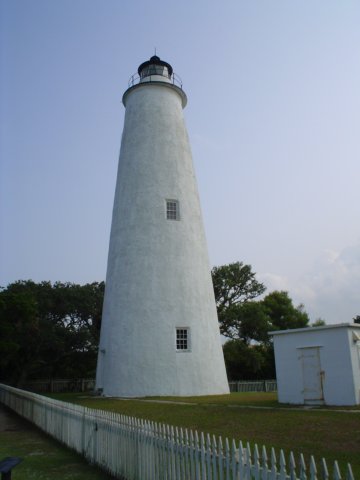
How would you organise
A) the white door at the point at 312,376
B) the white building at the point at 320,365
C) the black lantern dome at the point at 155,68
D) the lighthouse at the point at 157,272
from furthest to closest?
the black lantern dome at the point at 155,68, the lighthouse at the point at 157,272, the white door at the point at 312,376, the white building at the point at 320,365

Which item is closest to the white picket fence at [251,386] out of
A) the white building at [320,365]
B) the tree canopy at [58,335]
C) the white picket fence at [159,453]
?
the tree canopy at [58,335]

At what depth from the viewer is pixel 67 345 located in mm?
33844

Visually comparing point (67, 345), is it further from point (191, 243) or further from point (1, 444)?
point (1, 444)

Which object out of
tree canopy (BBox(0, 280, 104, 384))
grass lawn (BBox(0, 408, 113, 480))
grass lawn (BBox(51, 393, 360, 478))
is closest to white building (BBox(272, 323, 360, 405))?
grass lawn (BBox(51, 393, 360, 478))

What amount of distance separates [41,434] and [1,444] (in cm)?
173

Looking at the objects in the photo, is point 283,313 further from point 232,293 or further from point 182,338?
point 182,338

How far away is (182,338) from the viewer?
2031 centimetres

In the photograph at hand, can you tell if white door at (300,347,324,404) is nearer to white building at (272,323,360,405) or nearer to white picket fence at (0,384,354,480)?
white building at (272,323,360,405)

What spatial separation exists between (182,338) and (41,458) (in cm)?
1176

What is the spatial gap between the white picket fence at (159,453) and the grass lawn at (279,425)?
692 mm

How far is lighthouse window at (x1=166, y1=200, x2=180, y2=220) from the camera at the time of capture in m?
21.9

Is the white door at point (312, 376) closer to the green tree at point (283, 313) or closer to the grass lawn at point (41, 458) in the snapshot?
the grass lawn at point (41, 458)

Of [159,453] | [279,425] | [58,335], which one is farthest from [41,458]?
[58,335]

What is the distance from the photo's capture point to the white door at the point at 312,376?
14.4 meters
